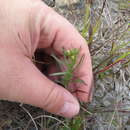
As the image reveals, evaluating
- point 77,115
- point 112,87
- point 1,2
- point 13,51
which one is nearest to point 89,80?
point 77,115

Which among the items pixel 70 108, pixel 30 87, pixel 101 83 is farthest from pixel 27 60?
pixel 101 83

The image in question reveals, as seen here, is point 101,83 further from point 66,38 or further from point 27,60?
point 27,60

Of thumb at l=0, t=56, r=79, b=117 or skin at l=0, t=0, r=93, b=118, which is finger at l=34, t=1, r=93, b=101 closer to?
skin at l=0, t=0, r=93, b=118

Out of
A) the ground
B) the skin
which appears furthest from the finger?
Result: the ground

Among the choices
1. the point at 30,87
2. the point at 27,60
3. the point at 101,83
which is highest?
the point at 27,60

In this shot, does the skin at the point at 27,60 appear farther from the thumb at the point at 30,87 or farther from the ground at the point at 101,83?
the ground at the point at 101,83

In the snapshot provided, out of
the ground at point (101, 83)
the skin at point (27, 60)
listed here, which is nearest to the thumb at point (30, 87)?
the skin at point (27, 60)

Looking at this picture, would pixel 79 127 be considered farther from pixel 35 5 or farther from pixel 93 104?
pixel 35 5
